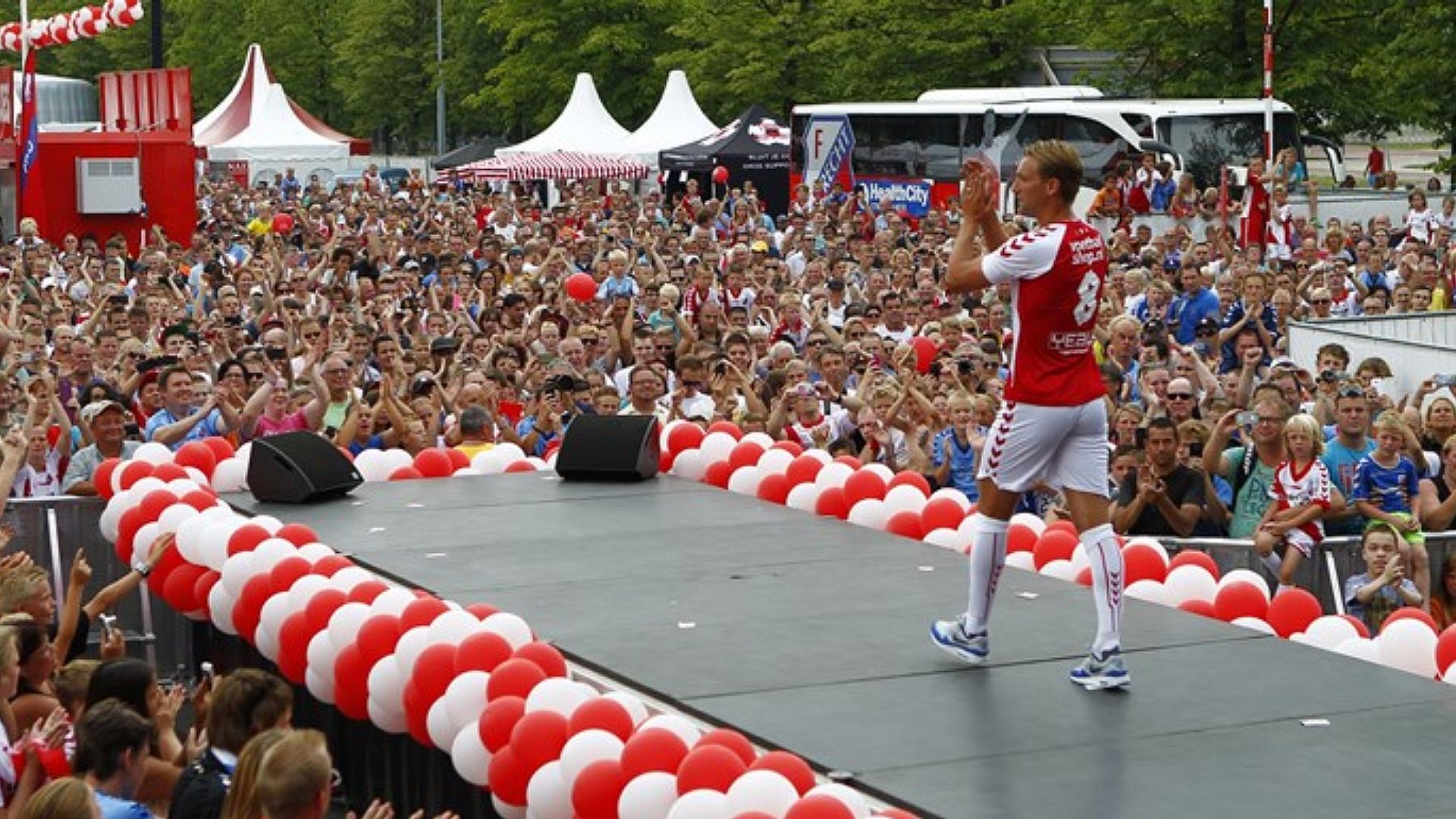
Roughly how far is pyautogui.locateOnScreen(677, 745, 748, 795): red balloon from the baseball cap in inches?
279

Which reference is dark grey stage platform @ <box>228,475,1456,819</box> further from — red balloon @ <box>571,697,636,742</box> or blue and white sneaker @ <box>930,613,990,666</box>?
red balloon @ <box>571,697,636,742</box>

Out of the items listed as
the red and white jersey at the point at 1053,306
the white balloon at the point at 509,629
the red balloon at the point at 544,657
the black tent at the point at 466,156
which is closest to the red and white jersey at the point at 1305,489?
the red and white jersey at the point at 1053,306

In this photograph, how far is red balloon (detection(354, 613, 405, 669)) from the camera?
9.61 meters

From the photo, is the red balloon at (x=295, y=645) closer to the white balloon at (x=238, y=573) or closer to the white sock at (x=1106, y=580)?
the white balloon at (x=238, y=573)

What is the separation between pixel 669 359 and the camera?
18.3m

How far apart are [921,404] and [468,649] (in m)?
5.34

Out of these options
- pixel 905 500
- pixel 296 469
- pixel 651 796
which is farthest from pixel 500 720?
pixel 296 469

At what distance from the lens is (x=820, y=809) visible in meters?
6.92

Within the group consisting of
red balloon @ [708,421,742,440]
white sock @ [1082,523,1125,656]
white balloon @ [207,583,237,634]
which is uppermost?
white sock @ [1082,523,1125,656]

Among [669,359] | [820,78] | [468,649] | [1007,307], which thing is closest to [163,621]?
[468,649]

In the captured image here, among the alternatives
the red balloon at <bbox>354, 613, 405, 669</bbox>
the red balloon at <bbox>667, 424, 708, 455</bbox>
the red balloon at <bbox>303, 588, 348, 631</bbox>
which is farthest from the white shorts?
the red balloon at <bbox>667, 424, 708, 455</bbox>

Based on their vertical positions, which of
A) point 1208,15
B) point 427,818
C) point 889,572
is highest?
point 1208,15

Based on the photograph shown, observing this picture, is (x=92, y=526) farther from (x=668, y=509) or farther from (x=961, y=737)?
(x=961, y=737)

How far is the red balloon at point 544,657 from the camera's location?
8.77 m
